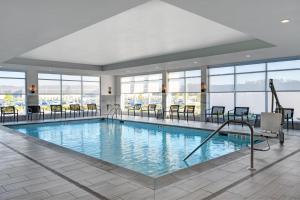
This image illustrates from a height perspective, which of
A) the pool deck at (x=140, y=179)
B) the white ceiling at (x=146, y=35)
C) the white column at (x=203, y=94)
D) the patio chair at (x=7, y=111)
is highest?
the white ceiling at (x=146, y=35)

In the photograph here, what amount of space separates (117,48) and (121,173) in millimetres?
5423

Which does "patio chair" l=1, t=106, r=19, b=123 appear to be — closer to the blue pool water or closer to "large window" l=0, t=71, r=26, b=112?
"large window" l=0, t=71, r=26, b=112

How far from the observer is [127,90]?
1564 cm

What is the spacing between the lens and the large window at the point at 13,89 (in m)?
11.9

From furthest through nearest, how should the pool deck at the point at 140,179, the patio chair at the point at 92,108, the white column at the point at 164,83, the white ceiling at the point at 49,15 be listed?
the patio chair at the point at 92,108
the white column at the point at 164,83
the white ceiling at the point at 49,15
the pool deck at the point at 140,179

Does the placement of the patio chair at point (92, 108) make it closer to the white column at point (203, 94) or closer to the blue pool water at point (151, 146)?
the blue pool water at point (151, 146)

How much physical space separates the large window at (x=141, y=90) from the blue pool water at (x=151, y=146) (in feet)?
12.6

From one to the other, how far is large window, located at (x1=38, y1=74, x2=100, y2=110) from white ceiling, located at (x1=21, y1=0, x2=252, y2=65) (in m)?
4.16

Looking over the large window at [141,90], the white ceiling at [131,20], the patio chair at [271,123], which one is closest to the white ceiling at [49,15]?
the white ceiling at [131,20]

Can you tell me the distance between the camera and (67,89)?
14.0m

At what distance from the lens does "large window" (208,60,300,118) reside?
8.94 m

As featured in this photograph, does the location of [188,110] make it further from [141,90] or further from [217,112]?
[141,90]

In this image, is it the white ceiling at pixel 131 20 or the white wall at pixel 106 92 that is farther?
the white wall at pixel 106 92

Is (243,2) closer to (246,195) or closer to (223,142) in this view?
(246,195)
